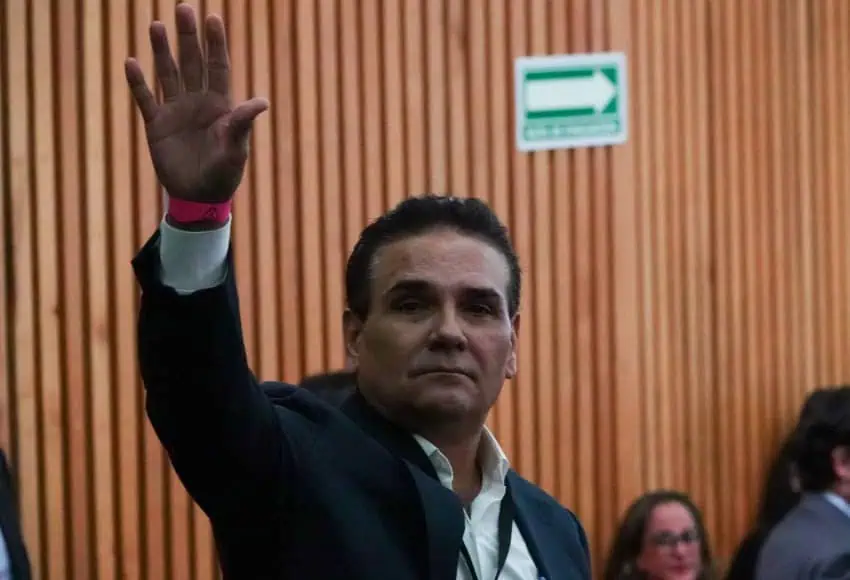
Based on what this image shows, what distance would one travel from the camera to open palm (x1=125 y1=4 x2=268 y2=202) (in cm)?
122

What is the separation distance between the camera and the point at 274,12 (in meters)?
3.55

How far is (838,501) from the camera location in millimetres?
3117

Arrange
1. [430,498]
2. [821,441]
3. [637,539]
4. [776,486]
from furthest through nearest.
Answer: [776,486]
[637,539]
[821,441]
[430,498]

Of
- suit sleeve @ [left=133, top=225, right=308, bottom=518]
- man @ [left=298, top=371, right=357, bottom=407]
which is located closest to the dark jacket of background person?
man @ [left=298, top=371, right=357, bottom=407]

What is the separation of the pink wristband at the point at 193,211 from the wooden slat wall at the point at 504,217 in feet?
6.96

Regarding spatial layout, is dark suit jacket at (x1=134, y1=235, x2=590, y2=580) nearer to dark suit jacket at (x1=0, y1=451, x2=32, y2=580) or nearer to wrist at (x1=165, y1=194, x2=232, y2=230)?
wrist at (x1=165, y1=194, x2=232, y2=230)

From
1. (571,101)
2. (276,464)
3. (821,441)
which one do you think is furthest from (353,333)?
(571,101)

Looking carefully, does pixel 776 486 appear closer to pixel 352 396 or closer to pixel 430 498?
pixel 352 396

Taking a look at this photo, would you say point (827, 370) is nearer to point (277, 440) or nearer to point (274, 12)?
point (274, 12)

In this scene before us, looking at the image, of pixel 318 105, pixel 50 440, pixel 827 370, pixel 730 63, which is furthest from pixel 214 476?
pixel 827 370

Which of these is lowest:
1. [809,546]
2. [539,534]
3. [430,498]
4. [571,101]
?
[809,546]

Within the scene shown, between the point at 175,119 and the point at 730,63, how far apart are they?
3.31 metres

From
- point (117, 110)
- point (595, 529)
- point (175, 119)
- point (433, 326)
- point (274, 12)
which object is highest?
point (274, 12)

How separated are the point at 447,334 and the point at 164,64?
47 cm
